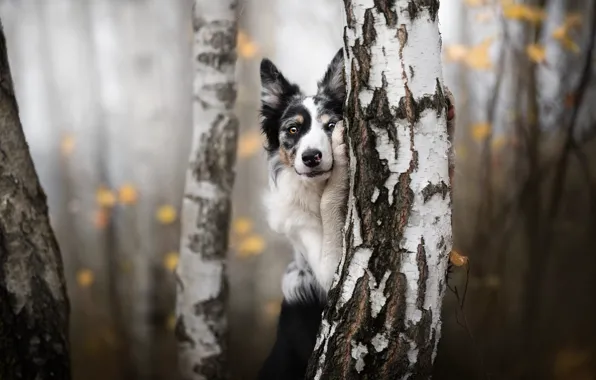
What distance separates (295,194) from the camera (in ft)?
5.71

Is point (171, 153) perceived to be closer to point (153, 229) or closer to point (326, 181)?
point (153, 229)

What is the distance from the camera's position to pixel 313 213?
5.60ft

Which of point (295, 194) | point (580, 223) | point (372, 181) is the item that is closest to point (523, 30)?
point (580, 223)

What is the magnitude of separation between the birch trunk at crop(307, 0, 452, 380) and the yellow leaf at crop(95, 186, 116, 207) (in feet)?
6.35

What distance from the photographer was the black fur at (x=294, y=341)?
183 cm

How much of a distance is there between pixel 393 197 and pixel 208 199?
3.86 feet

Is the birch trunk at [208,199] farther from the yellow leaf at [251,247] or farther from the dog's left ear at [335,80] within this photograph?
the dog's left ear at [335,80]

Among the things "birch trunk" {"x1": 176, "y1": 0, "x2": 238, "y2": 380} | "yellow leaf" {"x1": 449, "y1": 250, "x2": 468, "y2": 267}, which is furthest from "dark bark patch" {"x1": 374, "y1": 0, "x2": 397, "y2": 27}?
"birch trunk" {"x1": 176, "y1": 0, "x2": 238, "y2": 380}

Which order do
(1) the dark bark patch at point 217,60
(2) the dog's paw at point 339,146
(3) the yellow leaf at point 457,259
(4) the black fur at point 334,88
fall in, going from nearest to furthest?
(3) the yellow leaf at point 457,259, (2) the dog's paw at point 339,146, (4) the black fur at point 334,88, (1) the dark bark patch at point 217,60

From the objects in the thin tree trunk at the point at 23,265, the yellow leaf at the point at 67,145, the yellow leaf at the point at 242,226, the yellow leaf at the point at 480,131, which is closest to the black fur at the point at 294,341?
the thin tree trunk at the point at 23,265

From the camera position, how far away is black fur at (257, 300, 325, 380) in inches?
72.1

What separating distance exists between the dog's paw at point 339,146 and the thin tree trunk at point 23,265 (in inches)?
37.2

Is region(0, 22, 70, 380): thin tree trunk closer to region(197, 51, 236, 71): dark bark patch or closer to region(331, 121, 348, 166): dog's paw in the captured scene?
region(197, 51, 236, 71): dark bark patch

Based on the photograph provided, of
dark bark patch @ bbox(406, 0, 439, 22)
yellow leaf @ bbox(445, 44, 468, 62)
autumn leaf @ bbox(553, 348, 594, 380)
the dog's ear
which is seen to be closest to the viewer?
dark bark patch @ bbox(406, 0, 439, 22)
